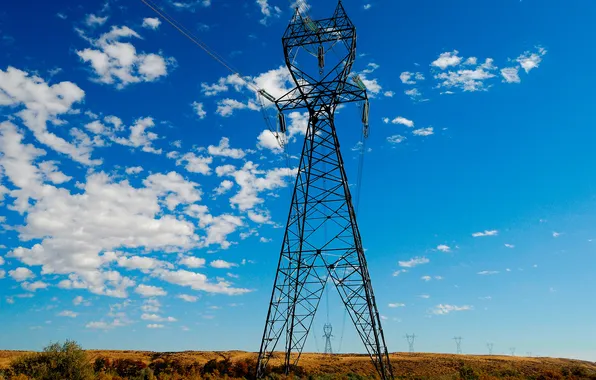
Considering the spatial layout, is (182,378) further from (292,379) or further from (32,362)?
(32,362)

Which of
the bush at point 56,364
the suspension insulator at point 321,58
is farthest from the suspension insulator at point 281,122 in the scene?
the bush at point 56,364

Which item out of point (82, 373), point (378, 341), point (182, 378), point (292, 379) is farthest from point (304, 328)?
point (82, 373)

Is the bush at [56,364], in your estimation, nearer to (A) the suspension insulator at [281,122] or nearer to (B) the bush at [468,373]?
(A) the suspension insulator at [281,122]

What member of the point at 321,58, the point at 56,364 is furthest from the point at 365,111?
the point at 56,364

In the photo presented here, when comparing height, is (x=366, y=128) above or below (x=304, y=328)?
above

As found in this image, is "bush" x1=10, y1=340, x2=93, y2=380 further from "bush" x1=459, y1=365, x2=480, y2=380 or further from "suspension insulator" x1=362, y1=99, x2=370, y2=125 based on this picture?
"bush" x1=459, y1=365, x2=480, y2=380

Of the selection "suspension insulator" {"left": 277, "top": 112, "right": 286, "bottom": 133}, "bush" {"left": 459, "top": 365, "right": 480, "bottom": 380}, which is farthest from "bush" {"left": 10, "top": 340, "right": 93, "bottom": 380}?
"bush" {"left": 459, "top": 365, "right": 480, "bottom": 380}

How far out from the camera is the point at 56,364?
101ft

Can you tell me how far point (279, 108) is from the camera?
32.9 metres

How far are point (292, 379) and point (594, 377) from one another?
89.7 ft

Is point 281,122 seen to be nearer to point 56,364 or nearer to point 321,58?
point 321,58

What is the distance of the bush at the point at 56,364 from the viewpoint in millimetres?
29484

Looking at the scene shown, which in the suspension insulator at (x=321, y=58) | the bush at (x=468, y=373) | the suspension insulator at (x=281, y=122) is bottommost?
the bush at (x=468, y=373)

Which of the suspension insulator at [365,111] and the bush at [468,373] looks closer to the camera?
the suspension insulator at [365,111]
